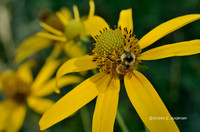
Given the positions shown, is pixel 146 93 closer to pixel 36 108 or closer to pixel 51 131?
pixel 36 108

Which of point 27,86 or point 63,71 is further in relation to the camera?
point 27,86

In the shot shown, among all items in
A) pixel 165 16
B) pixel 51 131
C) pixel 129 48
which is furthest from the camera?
pixel 51 131

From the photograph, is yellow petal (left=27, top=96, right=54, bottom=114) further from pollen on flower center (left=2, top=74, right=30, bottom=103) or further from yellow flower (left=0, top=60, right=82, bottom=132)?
pollen on flower center (left=2, top=74, right=30, bottom=103)

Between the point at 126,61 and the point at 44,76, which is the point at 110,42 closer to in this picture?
the point at 126,61

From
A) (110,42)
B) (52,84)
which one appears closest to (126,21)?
(110,42)

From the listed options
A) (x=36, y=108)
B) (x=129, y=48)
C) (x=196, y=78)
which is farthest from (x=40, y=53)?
(x=129, y=48)

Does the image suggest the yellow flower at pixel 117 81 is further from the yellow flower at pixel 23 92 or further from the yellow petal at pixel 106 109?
the yellow flower at pixel 23 92

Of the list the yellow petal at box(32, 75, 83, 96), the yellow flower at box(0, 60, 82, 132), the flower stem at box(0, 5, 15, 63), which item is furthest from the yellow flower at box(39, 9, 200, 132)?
the flower stem at box(0, 5, 15, 63)
